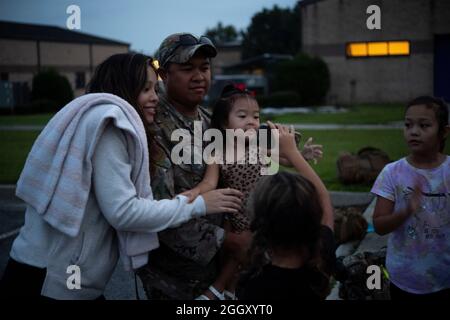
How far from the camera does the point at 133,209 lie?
6.61 feet

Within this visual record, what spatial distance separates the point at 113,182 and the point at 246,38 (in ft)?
212

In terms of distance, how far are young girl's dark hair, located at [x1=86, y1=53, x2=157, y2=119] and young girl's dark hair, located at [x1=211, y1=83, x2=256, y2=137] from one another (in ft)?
1.60

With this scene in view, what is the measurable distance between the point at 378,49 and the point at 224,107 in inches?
818

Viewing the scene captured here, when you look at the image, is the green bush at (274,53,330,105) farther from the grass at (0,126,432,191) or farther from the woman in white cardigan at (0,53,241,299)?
the woman in white cardigan at (0,53,241,299)

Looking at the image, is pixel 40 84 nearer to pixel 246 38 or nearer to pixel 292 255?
pixel 292 255

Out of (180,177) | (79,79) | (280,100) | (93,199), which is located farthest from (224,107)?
(79,79)

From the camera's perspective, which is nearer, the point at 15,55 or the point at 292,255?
the point at 292,255

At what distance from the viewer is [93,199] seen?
6.94 feet

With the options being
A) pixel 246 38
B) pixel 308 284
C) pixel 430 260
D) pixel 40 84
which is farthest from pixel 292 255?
pixel 246 38

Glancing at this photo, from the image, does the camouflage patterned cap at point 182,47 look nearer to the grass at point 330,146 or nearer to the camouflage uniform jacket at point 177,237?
the camouflage uniform jacket at point 177,237

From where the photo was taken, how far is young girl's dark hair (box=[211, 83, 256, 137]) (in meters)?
2.63

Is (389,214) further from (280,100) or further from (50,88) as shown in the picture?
(50,88)

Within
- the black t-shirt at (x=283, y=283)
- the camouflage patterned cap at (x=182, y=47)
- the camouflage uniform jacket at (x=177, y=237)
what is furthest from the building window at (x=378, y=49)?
the black t-shirt at (x=283, y=283)

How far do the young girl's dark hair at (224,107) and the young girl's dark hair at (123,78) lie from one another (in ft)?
1.60
